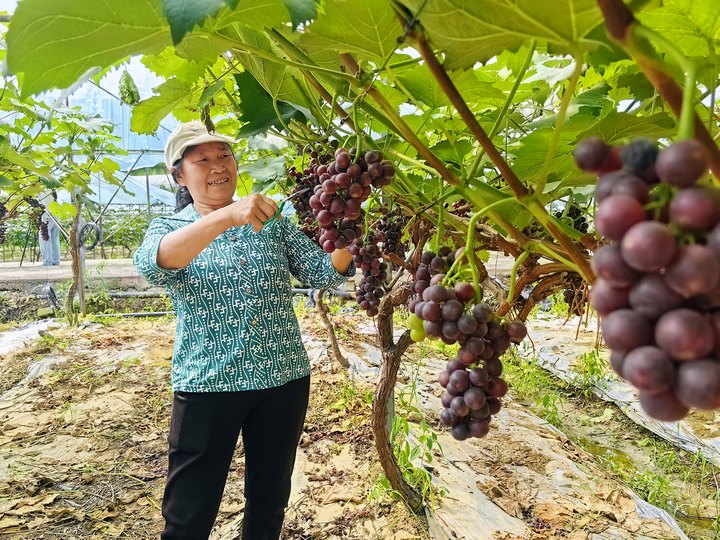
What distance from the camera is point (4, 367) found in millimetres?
4977

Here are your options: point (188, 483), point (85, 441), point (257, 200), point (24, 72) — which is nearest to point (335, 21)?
point (24, 72)

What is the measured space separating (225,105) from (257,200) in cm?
102

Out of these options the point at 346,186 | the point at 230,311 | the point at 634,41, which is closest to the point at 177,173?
the point at 230,311

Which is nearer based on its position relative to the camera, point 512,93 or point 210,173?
point 512,93

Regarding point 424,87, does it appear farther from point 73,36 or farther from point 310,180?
point 73,36

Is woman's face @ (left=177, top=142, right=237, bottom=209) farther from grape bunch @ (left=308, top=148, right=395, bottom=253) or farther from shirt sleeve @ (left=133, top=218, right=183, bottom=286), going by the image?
grape bunch @ (left=308, top=148, right=395, bottom=253)

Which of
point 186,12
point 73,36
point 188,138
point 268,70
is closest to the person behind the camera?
point 186,12

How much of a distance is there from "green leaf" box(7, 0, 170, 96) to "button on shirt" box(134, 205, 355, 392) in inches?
55.1

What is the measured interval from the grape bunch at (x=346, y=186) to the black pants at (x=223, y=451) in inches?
48.8

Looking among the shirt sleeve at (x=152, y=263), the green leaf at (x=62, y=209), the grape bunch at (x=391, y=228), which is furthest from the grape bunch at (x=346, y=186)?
the green leaf at (x=62, y=209)

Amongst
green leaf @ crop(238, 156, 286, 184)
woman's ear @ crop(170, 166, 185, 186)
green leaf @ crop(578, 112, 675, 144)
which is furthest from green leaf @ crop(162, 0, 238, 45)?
woman's ear @ crop(170, 166, 185, 186)

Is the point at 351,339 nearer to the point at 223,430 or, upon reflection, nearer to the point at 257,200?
the point at 223,430

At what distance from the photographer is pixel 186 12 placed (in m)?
0.44

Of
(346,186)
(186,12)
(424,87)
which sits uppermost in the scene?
(424,87)
